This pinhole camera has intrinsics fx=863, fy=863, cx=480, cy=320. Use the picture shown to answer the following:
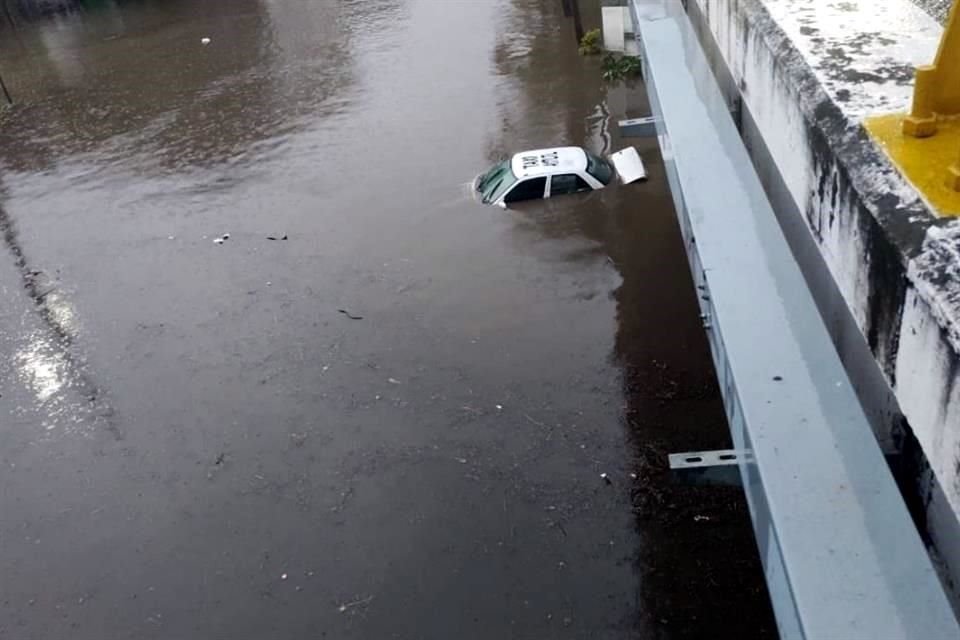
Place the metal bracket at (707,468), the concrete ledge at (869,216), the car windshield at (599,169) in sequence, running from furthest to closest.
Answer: the car windshield at (599,169), the metal bracket at (707,468), the concrete ledge at (869,216)

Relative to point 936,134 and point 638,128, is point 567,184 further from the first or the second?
point 936,134

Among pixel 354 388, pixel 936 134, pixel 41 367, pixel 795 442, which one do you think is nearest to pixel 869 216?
pixel 936 134

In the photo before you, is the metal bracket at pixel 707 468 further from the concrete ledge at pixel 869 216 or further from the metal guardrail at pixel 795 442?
the concrete ledge at pixel 869 216

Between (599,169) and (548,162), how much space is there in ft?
3.78

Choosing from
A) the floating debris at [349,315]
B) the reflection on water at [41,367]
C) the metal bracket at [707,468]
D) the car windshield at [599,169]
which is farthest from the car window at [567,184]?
the metal bracket at [707,468]

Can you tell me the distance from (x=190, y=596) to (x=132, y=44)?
28681mm

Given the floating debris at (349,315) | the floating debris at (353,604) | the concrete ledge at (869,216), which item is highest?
the concrete ledge at (869,216)

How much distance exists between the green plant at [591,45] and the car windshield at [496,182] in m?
8.55

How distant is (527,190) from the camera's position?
17812 millimetres

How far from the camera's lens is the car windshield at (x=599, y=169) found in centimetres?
1806

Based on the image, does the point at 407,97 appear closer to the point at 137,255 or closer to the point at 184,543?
the point at 137,255

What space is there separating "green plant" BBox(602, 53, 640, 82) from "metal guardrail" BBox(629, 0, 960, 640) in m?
18.0

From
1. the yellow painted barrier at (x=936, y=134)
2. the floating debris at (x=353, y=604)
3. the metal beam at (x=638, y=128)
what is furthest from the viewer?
the metal beam at (x=638, y=128)

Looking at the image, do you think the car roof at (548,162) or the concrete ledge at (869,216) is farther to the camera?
the car roof at (548,162)
